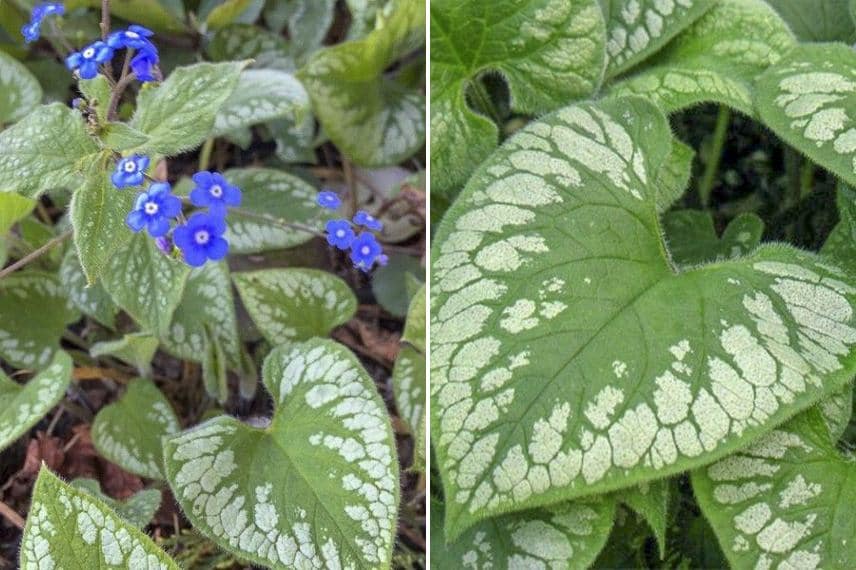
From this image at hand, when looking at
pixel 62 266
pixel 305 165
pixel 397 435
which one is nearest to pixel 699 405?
pixel 397 435

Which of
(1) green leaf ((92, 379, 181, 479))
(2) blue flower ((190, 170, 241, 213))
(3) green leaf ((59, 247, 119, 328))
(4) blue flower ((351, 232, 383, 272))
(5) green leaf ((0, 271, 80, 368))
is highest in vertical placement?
(2) blue flower ((190, 170, 241, 213))

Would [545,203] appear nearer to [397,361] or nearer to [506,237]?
[506,237]

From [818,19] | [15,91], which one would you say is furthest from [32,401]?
[818,19]

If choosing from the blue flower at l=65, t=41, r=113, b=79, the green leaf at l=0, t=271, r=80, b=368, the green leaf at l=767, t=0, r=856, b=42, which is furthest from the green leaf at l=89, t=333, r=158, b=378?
the green leaf at l=767, t=0, r=856, b=42

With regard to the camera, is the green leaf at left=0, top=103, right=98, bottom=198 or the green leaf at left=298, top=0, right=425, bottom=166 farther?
the green leaf at left=298, top=0, right=425, bottom=166

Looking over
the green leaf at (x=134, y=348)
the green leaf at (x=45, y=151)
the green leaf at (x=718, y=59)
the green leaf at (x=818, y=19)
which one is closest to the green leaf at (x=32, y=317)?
the green leaf at (x=134, y=348)

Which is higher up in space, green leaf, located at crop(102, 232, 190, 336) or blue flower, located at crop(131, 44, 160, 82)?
blue flower, located at crop(131, 44, 160, 82)

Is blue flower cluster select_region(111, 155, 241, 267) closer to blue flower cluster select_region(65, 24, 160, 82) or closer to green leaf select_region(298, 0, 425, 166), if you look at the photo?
blue flower cluster select_region(65, 24, 160, 82)
